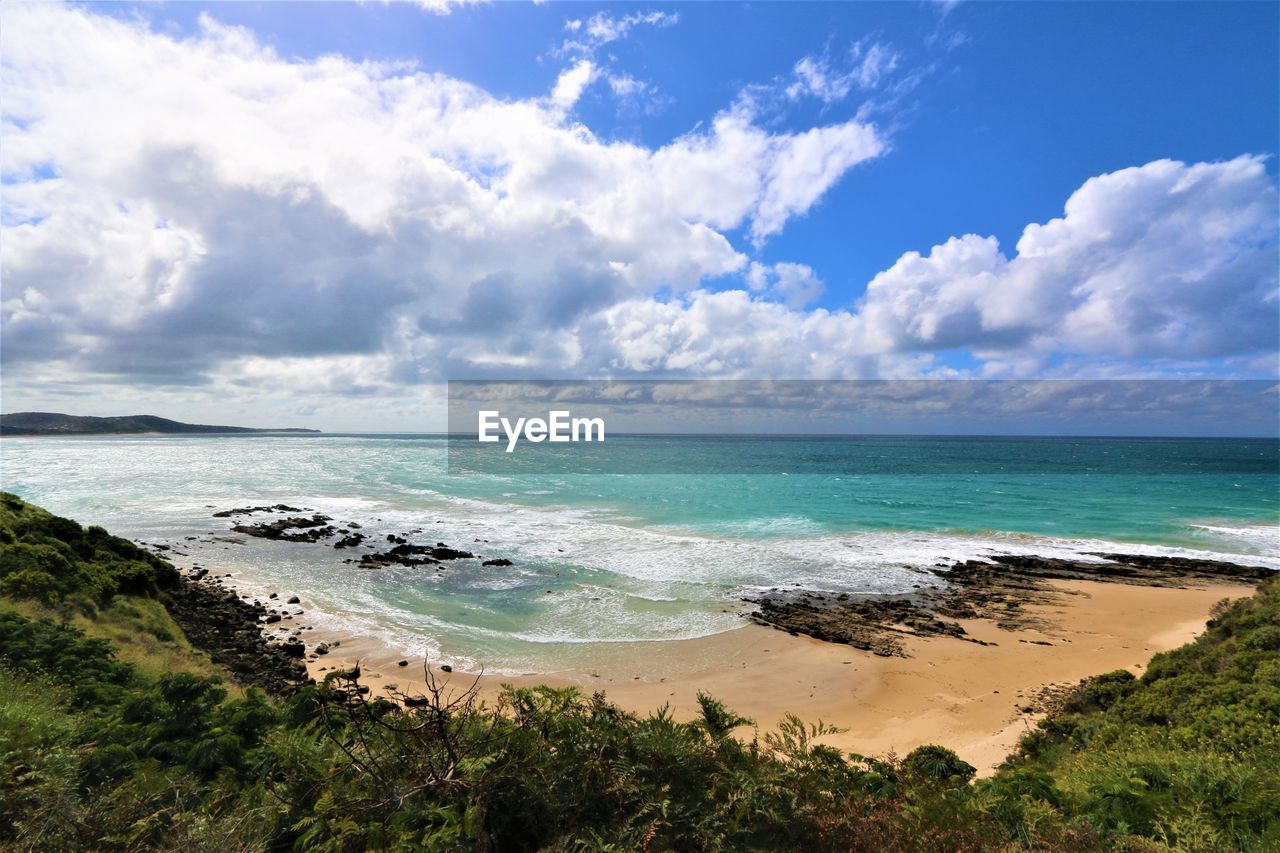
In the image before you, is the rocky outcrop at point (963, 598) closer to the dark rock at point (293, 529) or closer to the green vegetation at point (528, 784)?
the green vegetation at point (528, 784)

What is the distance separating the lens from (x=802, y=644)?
1546 centimetres

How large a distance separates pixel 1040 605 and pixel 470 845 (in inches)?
889

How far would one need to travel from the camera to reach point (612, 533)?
97.9 ft

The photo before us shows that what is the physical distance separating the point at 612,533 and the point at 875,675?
17852mm

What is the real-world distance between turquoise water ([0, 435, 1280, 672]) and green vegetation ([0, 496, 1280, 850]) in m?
9.39

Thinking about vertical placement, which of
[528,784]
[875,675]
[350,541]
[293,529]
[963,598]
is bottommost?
[875,675]

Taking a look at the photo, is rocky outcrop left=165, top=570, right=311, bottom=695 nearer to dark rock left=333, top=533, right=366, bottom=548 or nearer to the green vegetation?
the green vegetation

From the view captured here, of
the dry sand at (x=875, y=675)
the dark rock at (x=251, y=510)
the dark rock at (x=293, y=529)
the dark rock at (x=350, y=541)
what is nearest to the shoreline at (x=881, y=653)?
the dry sand at (x=875, y=675)

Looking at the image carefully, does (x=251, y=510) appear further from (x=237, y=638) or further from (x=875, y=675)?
(x=875, y=675)

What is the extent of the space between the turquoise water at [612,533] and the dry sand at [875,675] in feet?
3.88

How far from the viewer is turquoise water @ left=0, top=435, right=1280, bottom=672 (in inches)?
675

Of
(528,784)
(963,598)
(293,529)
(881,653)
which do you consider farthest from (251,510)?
(528,784)

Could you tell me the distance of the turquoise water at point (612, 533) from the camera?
1716 centimetres

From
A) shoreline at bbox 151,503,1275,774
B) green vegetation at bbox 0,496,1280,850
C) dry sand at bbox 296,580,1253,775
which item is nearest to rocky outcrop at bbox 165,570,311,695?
shoreline at bbox 151,503,1275,774
